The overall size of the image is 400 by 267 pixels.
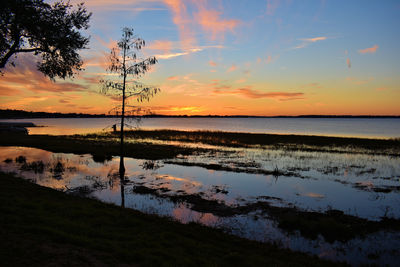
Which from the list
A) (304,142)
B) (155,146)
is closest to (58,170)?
(155,146)

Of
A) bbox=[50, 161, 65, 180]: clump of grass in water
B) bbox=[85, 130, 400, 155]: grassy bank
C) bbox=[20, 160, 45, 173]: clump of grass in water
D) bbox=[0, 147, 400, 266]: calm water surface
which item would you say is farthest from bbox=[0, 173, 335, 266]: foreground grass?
bbox=[85, 130, 400, 155]: grassy bank

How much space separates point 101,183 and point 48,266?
15.0m

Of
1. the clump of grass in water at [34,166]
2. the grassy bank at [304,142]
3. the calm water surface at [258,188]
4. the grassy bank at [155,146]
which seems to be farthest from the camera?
the grassy bank at [304,142]

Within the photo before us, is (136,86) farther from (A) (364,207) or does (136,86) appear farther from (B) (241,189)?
(A) (364,207)

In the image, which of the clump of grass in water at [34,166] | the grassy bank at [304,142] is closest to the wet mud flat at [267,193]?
the clump of grass in water at [34,166]

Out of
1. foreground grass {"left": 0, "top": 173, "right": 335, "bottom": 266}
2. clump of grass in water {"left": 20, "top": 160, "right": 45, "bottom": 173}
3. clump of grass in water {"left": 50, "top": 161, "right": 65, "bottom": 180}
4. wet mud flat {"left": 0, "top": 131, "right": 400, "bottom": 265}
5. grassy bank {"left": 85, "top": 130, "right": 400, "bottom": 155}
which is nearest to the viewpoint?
foreground grass {"left": 0, "top": 173, "right": 335, "bottom": 266}

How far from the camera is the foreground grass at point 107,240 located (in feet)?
23.6

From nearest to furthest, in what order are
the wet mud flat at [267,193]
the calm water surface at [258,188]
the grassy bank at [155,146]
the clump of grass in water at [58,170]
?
the calm water surface at [258,188] < the wet mud flat at [267,193] < the clump of grass in water at [58,170] < the grassy bank at [155,146]

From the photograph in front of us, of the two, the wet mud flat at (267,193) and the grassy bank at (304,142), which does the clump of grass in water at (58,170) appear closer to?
the wet mud flat at (267,193)

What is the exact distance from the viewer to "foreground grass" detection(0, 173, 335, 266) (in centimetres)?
719

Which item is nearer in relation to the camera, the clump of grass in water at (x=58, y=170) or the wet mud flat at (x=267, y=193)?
the wet mud flat at (x=267, y=193)

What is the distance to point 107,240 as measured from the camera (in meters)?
8.72

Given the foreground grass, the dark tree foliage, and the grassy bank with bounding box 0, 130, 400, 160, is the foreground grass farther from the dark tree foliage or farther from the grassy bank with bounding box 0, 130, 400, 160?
the grassy bank with bounding box 0, 130, 400, 160

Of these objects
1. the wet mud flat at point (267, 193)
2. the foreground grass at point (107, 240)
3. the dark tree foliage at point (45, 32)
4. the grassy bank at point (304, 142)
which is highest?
the dark tree foliage at point (45, 32)
